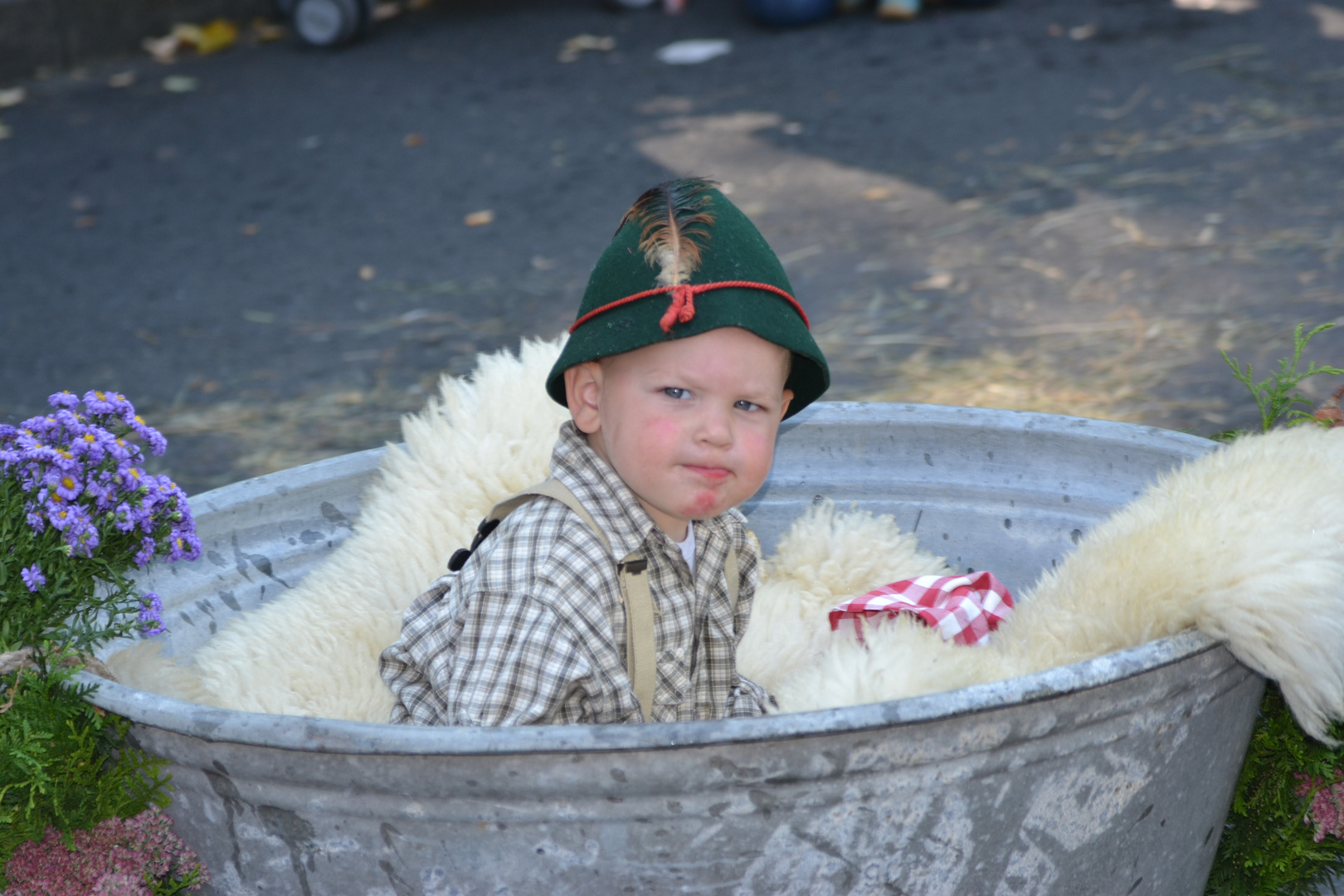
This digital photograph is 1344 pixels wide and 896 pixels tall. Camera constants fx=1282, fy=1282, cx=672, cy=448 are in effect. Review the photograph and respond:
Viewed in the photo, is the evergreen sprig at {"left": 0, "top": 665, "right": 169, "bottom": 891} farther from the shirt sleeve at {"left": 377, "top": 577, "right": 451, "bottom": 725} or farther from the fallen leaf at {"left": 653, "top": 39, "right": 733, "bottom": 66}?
the fallen leaf at {"left": 653, "top": 39, "right": 733, "bottom": 66}

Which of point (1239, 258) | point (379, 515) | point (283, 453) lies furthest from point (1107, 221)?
point (379, 515)

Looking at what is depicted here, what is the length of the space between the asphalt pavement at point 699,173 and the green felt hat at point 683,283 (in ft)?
5.58

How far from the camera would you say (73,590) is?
1.08 m

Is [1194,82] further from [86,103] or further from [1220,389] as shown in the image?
[86,103]

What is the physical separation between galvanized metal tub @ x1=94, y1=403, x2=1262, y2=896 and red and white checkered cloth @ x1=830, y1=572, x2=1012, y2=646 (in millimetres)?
322

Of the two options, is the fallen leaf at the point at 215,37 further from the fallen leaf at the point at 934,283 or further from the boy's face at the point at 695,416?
the boy's face at the point at 695,416

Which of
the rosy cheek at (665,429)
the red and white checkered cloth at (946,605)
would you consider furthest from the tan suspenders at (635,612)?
the red and white checkered cloth at (946,605)

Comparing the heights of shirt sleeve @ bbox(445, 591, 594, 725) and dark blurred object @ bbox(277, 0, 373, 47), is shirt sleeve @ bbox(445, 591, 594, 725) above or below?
above

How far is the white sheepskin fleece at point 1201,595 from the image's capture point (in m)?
1.01

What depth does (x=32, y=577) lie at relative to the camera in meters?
1.03

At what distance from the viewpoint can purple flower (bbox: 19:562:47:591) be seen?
1.03 metres

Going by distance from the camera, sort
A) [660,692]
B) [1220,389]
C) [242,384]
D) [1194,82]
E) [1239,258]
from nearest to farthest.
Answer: [660,692]
[1220,389]
[242,384]
[1239,258]
[1194,82]

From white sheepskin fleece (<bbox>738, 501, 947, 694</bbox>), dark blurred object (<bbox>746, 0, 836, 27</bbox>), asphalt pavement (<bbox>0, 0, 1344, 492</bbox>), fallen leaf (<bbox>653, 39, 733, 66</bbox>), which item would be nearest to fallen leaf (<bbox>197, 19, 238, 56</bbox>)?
asphalt pavement (<bbox>0, 0, 1344, 492</bbox>)

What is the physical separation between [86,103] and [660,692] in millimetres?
5131
